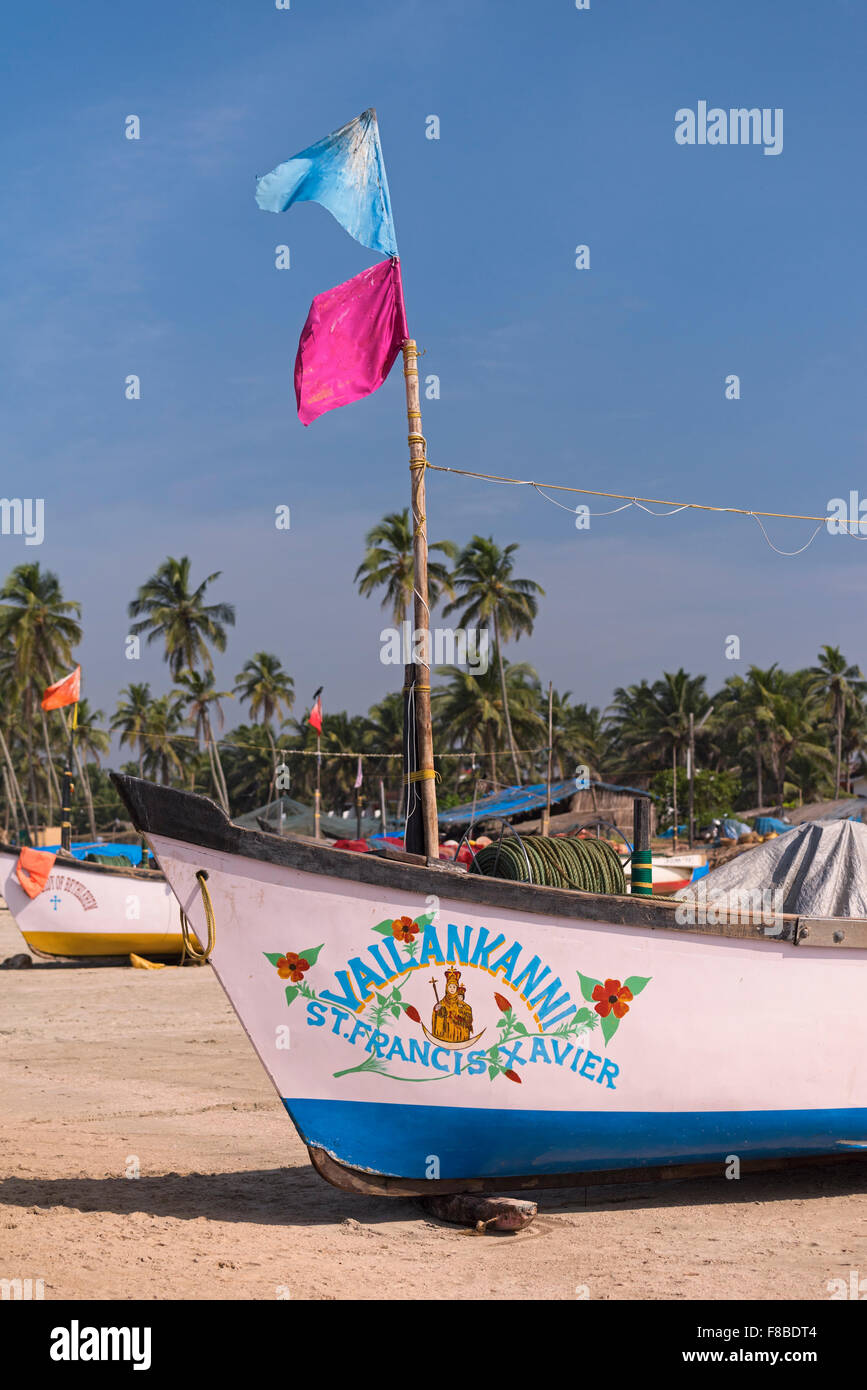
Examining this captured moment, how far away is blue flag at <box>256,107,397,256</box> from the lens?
6.48 metres

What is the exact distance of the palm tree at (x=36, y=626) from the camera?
164ft

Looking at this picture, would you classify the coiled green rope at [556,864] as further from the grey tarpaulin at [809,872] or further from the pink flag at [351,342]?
the pink flag at [351,342]

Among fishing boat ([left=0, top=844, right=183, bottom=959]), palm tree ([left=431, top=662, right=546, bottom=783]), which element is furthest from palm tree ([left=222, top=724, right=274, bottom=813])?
fishing boat ([left=0, top=844, right=183, bottom=959])

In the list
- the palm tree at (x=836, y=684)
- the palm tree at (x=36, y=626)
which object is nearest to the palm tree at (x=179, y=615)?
the palm tree at (x=36, y=626)

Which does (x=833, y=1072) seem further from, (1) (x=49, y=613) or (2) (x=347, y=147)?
(1) (x=49, y=613)

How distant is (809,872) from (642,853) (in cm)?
99

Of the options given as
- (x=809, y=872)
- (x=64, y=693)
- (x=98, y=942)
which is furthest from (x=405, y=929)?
(x=64, y=693)

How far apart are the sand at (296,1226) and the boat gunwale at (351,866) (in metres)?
1.46

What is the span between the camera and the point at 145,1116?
26.2ft

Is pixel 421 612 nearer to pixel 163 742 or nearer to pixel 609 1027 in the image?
pixel 609 1027

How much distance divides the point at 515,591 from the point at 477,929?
45.1m

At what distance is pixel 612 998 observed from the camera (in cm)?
553
